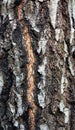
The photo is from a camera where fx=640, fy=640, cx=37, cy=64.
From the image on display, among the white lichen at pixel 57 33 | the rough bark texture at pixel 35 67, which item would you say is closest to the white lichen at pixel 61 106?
the rough bark texture at pixel 35 67

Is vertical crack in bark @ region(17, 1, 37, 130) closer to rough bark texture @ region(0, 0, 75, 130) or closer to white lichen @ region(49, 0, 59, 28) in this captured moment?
rough bark texture @ region(0, 0, 75, 130)

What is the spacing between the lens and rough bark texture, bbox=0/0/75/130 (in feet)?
7.74

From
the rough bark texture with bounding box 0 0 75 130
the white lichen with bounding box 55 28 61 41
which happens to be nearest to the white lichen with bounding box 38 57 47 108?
the rough bark texture with bounding box 0 0 75 130

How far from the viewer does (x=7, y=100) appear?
93.6 inches

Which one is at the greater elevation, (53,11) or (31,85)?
(53,11)

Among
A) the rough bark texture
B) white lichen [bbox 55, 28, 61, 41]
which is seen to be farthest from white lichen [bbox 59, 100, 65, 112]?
white lichen [bbox 55, 28, 61, 41]

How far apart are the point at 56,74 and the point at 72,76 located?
70 mm

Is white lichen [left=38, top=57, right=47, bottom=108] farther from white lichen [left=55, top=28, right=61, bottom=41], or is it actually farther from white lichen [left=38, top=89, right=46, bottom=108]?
white lichen [left=55, top=28, right=61, bottom=41]

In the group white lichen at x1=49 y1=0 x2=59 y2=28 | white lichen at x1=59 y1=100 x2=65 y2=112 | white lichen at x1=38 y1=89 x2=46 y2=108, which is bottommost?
white lichen at x1=59 y1=100 x2=65 y2=112

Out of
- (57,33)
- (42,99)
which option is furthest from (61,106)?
(57,33)

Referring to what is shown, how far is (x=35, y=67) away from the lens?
2.37 meters

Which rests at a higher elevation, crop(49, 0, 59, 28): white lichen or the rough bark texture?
crop(49, 0, 59, 28): white lichen

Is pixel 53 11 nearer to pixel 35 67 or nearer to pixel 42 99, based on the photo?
pixel 35 67

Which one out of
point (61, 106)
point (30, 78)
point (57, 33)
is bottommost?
point (61, 106)
